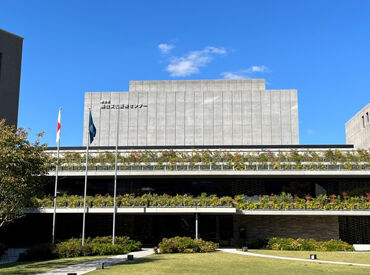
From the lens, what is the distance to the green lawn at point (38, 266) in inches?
818

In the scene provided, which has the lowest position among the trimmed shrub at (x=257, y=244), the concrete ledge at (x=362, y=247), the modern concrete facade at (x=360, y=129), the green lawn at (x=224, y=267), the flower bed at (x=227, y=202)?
the concrete ledge at (x=362, y=247)

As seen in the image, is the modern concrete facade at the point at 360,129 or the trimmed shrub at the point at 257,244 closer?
the trimmed shrub at the point at 257,244

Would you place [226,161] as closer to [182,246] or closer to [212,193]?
[212,193]

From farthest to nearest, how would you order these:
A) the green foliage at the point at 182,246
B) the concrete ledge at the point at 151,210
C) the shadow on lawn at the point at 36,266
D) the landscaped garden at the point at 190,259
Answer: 1. the concrete ledge at the point at 151,210
2. the green foliage at the point at 182,246
3. the shadow on lawn at the point at 36,266
4. the landscaped garden at the point at 190,259

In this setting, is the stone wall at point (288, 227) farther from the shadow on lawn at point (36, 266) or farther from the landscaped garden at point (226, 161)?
the shadow on lawn at point (36, 266)

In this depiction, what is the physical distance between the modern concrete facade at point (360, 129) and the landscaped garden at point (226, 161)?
5155 millimetres

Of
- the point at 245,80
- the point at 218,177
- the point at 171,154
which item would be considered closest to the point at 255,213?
the point at 218,177

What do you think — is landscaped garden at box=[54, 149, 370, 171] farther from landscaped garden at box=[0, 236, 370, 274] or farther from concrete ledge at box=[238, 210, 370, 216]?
landscaped garden at box=[0, 236, 370, 274]

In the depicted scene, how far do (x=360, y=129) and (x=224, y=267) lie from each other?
28047 millimetres

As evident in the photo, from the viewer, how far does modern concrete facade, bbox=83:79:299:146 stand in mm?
52281

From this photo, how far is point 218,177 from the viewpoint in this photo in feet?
118

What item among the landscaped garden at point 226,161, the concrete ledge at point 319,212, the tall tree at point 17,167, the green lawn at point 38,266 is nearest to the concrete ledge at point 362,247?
the concrete ledge at point 319,212

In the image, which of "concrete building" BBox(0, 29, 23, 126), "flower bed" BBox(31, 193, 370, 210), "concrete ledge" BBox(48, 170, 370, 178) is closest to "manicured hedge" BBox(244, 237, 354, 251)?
"flower bed" BBox(31, 193, 370, 210)

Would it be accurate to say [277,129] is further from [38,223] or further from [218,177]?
[38,223]
